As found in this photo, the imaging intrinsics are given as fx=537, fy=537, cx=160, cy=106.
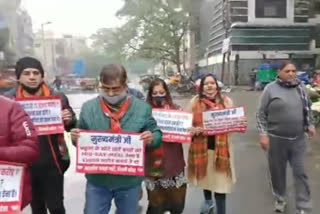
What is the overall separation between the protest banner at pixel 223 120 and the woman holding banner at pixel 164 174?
395 millimetres

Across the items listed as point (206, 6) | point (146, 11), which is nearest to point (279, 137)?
point (146, 11)

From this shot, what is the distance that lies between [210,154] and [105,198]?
1655 mm

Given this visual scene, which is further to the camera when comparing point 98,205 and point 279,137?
point 279,137

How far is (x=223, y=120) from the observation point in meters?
5.22

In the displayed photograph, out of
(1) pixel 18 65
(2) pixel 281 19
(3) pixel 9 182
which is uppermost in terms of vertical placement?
(2) pixel 281 19

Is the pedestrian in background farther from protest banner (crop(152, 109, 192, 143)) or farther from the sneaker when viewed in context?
protest banner (crop(152, 109, 192, 143))

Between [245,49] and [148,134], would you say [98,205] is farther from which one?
[245,49]

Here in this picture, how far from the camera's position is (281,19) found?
40.7m

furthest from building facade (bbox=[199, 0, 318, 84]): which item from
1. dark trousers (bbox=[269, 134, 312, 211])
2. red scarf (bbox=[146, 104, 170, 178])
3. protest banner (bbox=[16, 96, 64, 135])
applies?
protest banner (bbox=[16, 96, 64, 135])

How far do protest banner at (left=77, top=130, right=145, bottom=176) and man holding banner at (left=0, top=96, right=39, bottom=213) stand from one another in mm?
645

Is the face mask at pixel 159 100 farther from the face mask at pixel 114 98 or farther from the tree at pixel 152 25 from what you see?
the tree at pixel 152 25

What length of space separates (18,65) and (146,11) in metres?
44.8

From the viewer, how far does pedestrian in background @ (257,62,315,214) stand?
5559mm

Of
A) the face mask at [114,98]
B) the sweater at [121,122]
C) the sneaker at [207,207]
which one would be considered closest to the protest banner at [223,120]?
the sneaker at [207,207]
